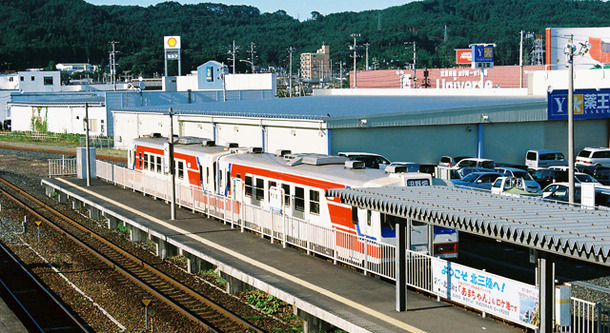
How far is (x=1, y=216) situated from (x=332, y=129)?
47.3 feet

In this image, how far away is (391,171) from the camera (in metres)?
17.8

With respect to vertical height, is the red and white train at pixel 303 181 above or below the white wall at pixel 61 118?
below

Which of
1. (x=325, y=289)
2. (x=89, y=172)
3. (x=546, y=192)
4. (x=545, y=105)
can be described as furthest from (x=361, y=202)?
(x=545, y=105)

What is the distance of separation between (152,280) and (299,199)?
4584 mm

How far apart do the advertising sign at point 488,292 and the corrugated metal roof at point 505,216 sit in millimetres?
1315

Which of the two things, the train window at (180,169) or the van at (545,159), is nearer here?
the train window at (180,169)

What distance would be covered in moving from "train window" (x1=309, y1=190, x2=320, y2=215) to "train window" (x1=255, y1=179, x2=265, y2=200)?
3133 millimetres

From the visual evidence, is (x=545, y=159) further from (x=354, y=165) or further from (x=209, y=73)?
(x=209, y=73)

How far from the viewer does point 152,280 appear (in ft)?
66.5

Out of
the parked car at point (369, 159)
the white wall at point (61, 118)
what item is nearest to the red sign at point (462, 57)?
the white wall at point (61, 118)

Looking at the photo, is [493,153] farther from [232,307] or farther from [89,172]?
[232,307]

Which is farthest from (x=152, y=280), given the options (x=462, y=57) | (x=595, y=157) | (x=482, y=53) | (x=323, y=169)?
(x=462, y=57)

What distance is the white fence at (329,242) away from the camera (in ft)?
46.0

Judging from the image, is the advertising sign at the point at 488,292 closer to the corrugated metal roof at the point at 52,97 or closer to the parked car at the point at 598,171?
the parked car at the point at 598,171
